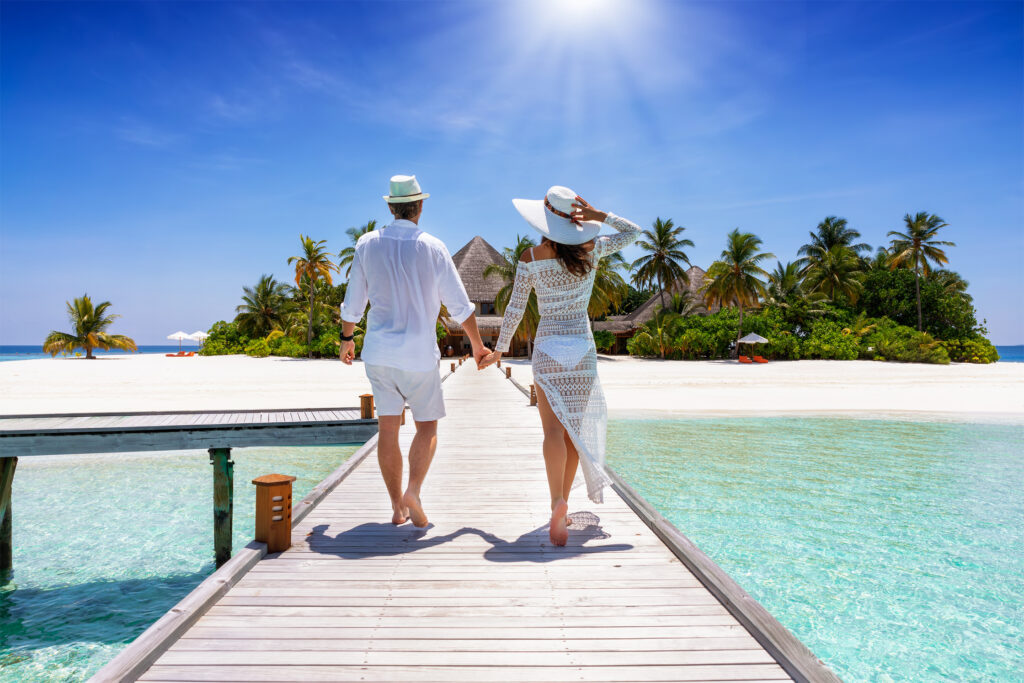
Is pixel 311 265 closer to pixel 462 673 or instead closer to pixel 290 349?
pixel 290 349

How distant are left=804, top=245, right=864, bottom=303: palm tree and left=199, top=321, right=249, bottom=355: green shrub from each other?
39.7 m

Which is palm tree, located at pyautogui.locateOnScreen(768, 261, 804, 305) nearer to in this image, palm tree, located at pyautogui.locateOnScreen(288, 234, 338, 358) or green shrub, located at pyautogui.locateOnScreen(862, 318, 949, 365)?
green shrub, located at pyautogui.locateOnScreen(862, 318, 949, 365)

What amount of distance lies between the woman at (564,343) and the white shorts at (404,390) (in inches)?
12.3

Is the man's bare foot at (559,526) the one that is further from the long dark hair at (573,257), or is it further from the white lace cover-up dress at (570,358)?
the long dark hair at (573,257)

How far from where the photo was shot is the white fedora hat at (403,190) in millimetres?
3145

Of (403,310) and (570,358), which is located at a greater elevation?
(403,310)

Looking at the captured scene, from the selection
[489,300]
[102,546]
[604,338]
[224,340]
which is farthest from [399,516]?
[224,340]

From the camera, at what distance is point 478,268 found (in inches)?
1766

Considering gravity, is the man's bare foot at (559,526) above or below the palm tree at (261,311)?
below

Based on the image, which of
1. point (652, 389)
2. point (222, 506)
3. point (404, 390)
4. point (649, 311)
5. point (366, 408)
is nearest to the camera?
point (404, 390)

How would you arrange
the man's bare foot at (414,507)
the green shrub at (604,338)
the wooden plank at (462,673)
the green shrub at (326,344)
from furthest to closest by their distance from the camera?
the green shrub at (604,338) → the green shrub at (326,344) → the man's bare foot at (414,507) → the wooden plank at (462,673)

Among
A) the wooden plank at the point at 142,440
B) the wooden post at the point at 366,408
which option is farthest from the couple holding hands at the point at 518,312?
the wooden post at the point at 366,408

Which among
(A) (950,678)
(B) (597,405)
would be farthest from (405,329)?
(A) (950,678)

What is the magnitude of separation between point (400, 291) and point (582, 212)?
3.42ft
